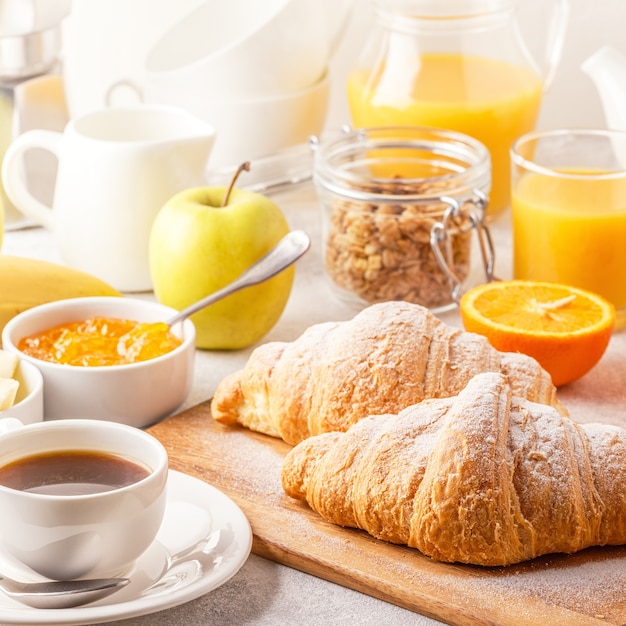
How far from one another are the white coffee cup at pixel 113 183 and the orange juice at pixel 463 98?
1.29 feet

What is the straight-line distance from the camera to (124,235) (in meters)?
1.78

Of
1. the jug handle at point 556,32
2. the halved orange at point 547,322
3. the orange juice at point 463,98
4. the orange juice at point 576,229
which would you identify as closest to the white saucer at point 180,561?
the halved orange at point 547,322

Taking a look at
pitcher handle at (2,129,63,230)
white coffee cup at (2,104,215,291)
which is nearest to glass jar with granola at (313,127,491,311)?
white coffee cup at (2,104,215,291)

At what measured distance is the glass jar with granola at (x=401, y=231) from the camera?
1688 millimetres

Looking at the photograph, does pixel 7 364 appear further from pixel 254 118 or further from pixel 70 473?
pixel 254 118

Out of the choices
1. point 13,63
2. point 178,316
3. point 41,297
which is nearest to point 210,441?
point 178,316

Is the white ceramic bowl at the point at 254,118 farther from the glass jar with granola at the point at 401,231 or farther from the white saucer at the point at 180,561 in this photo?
the white saucer at the point at 180,561

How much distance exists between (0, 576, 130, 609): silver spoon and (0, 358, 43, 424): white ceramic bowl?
0.97 feet

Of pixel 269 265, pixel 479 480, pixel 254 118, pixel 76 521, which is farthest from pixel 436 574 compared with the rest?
pixel 254 118

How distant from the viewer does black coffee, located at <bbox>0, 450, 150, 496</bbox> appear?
1010 mm

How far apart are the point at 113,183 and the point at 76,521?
89cm

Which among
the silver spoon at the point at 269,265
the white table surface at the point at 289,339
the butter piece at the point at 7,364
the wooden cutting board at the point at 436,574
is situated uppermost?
the silver spoon at the point at 269,265

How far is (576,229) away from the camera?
1.68m

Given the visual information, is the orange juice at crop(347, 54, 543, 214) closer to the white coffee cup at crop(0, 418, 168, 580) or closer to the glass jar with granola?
the glass jar with granola
